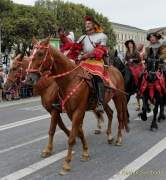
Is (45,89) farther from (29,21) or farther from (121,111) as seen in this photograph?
(29,21)

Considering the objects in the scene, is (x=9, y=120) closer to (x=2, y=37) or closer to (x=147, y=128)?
(x=147, y=128)

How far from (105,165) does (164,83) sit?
192 inches

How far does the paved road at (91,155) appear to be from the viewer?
23.4 feet

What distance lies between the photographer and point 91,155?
8484mm

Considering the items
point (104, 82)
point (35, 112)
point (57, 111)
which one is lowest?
point (35, 112)

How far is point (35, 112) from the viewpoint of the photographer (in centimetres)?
1565

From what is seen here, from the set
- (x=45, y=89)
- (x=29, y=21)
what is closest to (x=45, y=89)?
(x=45, y=89)

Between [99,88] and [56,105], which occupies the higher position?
[99,88]

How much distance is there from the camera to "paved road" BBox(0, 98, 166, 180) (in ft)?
23.4

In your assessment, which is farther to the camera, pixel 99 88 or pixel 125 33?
pixel 125 33

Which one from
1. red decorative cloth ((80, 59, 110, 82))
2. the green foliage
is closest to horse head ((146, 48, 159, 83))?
red decorative cloth ((80, 59, 110, 82))

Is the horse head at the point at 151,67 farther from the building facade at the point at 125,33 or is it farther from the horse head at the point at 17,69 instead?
the building facade at the point at 125,33

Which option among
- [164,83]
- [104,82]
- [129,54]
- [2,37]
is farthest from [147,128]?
[2,37]

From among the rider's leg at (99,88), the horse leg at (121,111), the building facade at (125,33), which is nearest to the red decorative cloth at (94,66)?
the rider's leg at (99,88)
